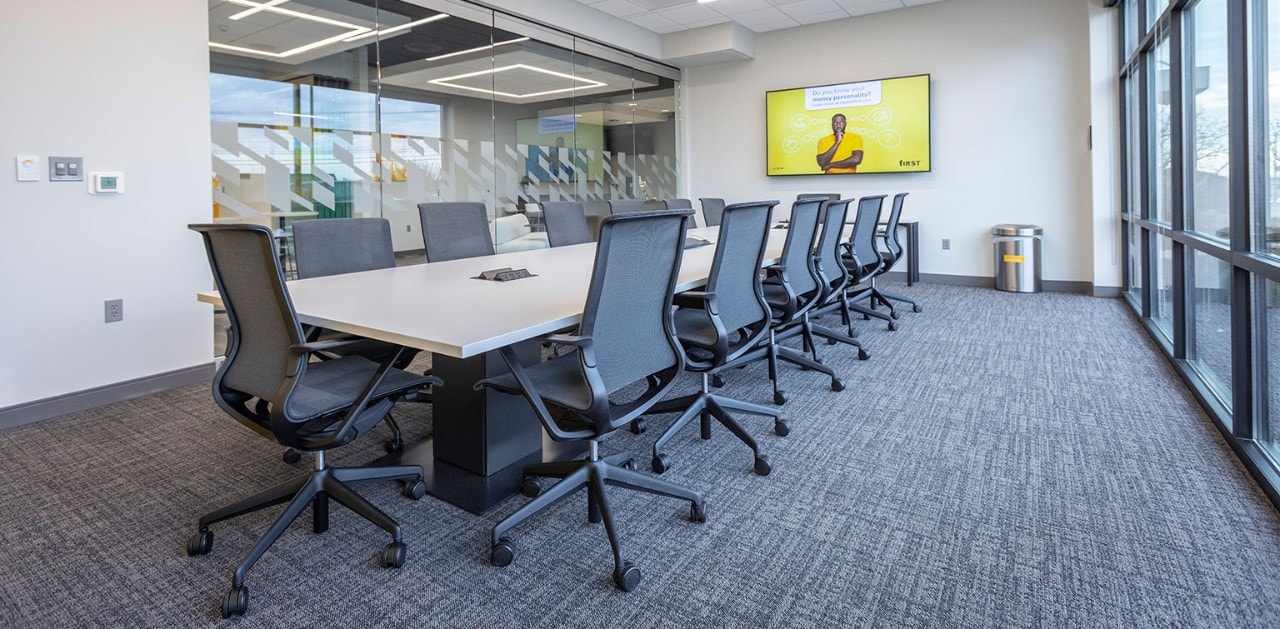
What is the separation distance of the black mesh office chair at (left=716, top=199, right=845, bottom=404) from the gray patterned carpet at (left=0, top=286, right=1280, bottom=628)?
0.32m

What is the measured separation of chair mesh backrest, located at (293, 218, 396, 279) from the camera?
265cm

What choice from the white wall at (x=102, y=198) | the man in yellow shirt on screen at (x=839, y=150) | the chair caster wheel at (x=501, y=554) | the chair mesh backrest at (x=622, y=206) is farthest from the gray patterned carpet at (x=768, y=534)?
the man in yellow shirt on screen at (x=839, y=150)

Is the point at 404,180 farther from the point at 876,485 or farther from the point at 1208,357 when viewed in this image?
the point at 1208,357

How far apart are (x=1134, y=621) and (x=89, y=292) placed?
12.9 ft

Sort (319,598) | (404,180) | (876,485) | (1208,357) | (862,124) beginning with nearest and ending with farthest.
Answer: (319,598)
(876,485)
(1208,357)
(404,180)
(862,124)

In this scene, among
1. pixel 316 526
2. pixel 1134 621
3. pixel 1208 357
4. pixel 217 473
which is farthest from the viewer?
pixel 1208 357

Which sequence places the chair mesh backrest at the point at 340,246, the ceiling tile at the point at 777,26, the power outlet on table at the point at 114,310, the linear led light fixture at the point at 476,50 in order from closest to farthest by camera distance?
1. the chair mesh backrest at the point at 340,246
2. the power outlet on table at the point at 114,310
3. the linear led light fixture at the point at 476,50
4. the ceiling tile at the point at 777,26

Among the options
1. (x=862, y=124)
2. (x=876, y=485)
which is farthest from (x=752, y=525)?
(x=862, y=124)

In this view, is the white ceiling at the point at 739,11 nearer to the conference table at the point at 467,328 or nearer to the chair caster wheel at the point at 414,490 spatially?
the conference table at the point at 467,328

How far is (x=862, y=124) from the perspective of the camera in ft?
22.2

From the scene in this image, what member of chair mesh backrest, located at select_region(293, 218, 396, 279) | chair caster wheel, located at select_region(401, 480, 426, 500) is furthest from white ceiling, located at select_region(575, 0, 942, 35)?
chair caster wheel, located at select_region(401, 480, 426, 500)

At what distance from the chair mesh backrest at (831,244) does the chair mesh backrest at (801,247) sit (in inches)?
9.6

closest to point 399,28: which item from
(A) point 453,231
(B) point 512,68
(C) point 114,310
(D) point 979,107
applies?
(B) point 512,68

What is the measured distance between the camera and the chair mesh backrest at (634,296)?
5.29 feet
